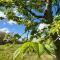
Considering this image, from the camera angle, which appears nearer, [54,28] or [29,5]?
[54,28]

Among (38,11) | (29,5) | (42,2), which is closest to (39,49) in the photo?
(42,2)

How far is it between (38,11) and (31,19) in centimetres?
16

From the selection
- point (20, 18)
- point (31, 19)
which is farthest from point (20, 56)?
point (20, 18)

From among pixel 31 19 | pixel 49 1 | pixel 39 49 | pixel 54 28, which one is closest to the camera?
pixel 39 49

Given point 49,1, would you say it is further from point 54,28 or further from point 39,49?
point 39,49

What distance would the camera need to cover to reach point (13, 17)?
2643mm

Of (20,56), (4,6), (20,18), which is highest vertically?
(20,56)

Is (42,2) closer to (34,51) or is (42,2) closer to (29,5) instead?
(29,5)

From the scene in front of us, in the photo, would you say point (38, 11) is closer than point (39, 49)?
No

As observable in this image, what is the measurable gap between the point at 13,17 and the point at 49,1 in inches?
→ 44.3

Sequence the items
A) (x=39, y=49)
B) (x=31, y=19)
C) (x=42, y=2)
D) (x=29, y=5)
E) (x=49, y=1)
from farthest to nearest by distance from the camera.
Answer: (x=31, y=19), (x=29, y=5), (x=42, y=2), (x=49, y=1), (x=39, y=49)

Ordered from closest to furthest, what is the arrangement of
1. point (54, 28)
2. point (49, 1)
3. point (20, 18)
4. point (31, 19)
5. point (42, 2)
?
point (54, 28) → point (49, 1) → point (42, 2) → point (31, 19) → point (20, 18)

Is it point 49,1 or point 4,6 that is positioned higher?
point 49,1

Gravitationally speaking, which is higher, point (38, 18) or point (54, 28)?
point (54, 28)
